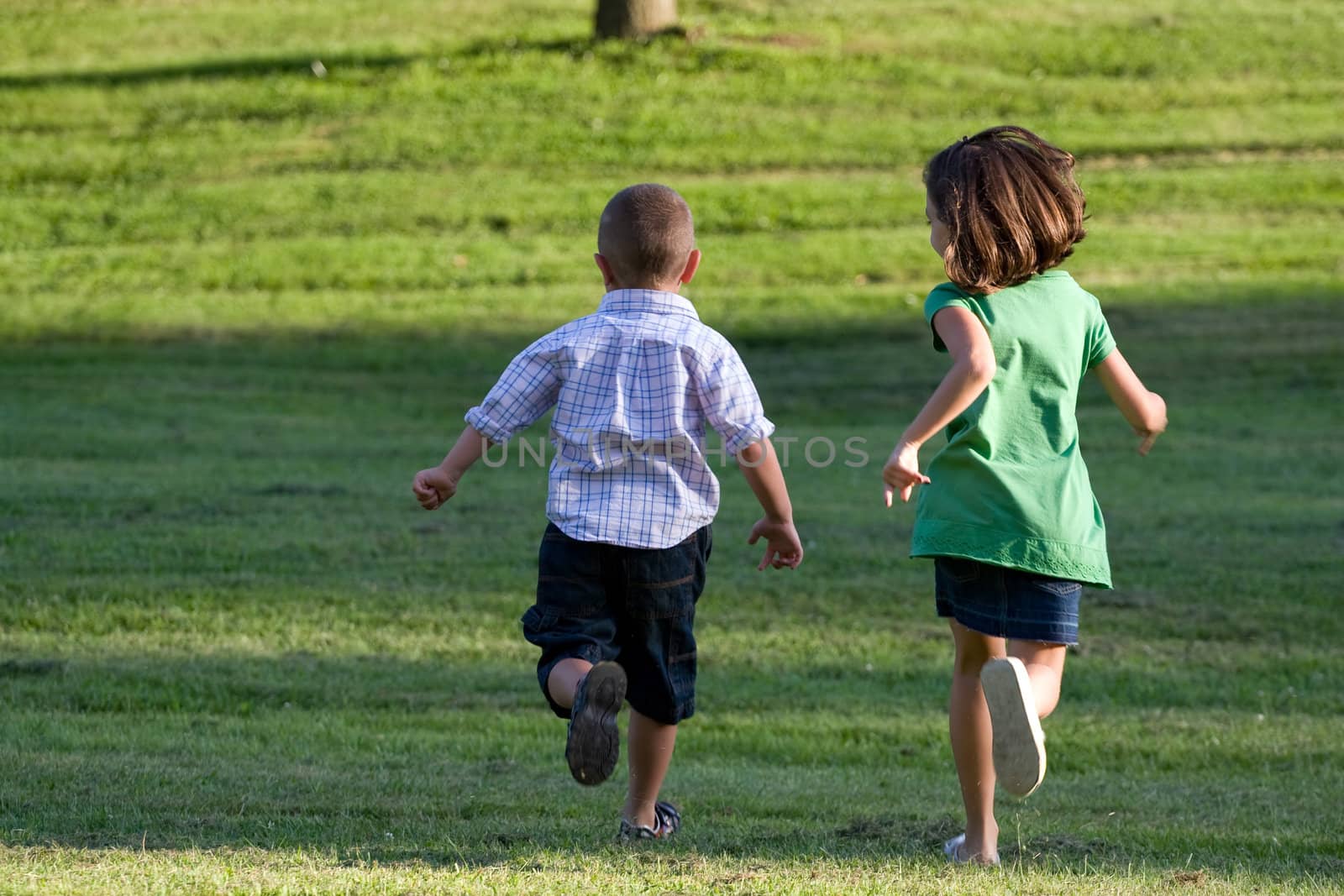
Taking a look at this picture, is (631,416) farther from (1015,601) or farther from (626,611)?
(1015,601)

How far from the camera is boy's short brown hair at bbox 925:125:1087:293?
3.83m

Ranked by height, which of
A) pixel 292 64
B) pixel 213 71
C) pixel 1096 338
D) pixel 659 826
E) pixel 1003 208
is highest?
pixel 292 64

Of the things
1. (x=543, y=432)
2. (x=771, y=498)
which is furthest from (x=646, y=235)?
(x=543, y=432)

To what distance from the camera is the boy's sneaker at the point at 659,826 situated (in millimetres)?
4098

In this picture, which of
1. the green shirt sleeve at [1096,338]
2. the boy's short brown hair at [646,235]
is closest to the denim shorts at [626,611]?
the boy's short brown hair at [646,235]

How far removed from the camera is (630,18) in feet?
83.0

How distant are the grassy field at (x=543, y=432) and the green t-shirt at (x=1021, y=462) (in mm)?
777

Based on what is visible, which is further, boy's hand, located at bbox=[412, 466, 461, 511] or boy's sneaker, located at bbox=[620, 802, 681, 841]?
boy's sneaker, located at bbox=[620, 802, 681, 841]

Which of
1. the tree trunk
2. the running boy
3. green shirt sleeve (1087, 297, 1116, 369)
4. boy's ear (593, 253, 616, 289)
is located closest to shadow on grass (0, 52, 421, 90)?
the tree trunk

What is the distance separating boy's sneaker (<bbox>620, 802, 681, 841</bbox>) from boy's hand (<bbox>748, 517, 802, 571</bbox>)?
76cm

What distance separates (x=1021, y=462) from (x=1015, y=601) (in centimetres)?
35

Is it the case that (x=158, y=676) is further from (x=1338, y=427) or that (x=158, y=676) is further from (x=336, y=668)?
(x=1338, y=427)

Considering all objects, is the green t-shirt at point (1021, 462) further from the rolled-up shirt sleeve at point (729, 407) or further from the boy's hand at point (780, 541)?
the rolled-up shirt sleeve at point (729, 407)

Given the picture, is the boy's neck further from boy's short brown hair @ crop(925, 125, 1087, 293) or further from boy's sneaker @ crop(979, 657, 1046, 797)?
boy's sneaker @ crop(979, 657, 1046, 797)
